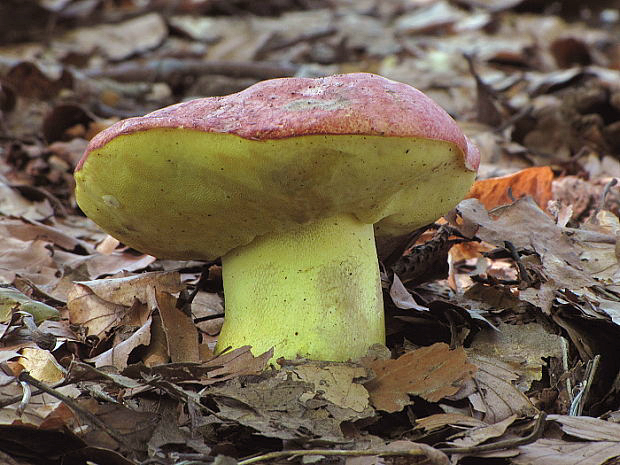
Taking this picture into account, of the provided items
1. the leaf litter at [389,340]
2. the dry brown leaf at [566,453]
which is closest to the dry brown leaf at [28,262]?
the leaf litter at [389,340]

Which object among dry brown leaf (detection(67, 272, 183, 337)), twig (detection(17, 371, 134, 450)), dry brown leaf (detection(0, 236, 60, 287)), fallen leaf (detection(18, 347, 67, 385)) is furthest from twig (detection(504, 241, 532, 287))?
dry brown leaf (detection(0, 236, 60, 287))

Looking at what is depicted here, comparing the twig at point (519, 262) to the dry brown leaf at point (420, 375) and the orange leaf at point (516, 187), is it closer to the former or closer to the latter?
the dry brown leaf at point (420, 375)

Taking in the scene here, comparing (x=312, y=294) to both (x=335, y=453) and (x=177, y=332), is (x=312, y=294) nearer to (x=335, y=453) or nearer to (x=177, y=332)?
(x=177, y=332)

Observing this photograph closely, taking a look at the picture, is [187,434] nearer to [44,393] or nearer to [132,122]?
[44,393]

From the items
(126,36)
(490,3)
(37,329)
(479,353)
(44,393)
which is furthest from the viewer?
(490,3)

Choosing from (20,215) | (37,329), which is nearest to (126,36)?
(20,215)

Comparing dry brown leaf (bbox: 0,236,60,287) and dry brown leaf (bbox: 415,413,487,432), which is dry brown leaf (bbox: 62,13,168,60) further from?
dry brown leaf (bbox: 415,413,487,432)

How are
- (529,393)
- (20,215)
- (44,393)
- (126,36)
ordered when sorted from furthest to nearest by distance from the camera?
A: (126,36) → (20,215) → (529,393) → (44,393)
